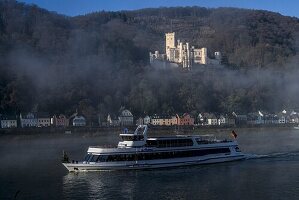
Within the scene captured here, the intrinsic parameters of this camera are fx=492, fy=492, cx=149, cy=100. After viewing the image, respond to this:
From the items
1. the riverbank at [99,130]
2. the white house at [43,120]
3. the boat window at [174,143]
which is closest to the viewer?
the boat window at [174,143]

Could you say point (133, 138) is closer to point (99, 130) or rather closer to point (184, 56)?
point (99, 130)

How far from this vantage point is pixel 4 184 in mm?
23375

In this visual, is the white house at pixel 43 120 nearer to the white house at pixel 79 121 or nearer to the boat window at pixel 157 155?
the white house at pixel 79 121

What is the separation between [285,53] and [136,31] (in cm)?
4602

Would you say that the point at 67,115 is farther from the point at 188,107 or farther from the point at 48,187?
the point at 48,187

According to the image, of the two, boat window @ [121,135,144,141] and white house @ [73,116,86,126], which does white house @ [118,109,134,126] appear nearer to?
white house @ [73,116,86,126]

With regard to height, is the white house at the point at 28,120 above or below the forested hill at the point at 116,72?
below

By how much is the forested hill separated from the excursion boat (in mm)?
41495

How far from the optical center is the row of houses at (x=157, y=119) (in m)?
64.9

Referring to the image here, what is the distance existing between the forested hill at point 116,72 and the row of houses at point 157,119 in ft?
6.21

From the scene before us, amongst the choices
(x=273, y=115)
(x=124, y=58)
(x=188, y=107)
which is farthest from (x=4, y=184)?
(x=124, y=58)

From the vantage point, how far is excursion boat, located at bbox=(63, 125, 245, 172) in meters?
26.2

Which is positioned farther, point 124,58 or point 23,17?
point 23,17

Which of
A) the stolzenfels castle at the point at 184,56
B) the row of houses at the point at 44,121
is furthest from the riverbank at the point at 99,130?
the stolzenfels castle at the point at 184,56
